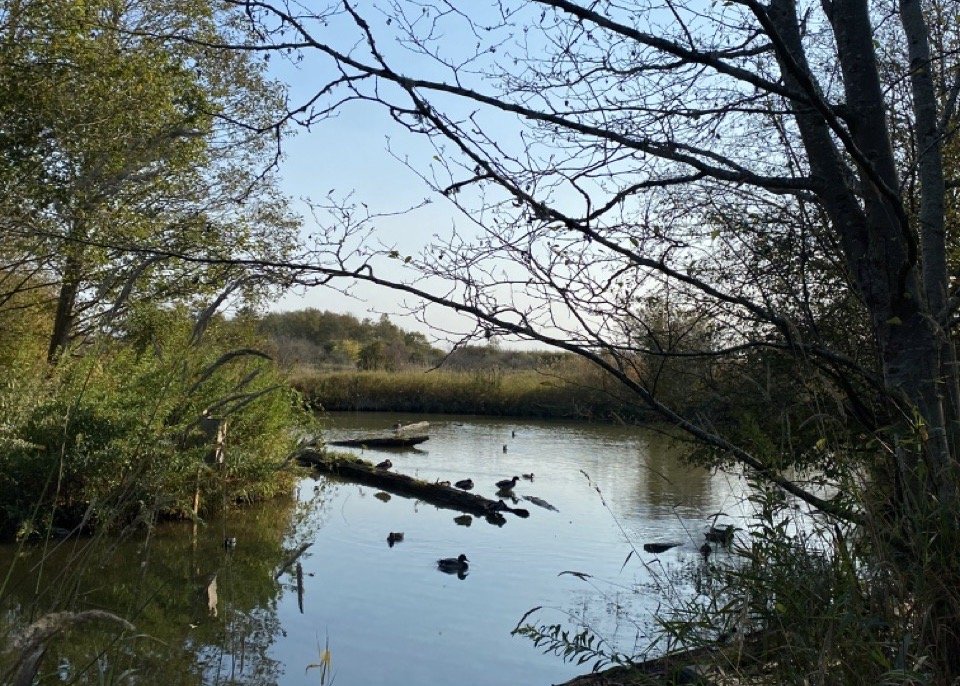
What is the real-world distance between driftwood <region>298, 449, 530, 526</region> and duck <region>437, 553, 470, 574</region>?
8.06ft

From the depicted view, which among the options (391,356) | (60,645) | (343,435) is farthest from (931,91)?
(391,356)

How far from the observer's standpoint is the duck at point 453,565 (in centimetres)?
866

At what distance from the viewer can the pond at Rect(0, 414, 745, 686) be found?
17.3 ft

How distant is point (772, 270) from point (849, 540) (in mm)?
1353

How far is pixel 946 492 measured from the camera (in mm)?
2182

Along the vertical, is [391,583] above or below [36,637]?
below

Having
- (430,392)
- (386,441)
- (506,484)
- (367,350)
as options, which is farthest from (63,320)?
(367,350)

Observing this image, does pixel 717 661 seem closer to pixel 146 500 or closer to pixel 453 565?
pixel 146 500

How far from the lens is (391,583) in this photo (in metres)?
8.12

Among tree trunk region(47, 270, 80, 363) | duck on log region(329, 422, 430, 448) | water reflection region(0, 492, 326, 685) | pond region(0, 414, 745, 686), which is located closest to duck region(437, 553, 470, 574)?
pond region(0, 414, 745, 686)

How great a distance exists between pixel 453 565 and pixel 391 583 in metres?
0.80

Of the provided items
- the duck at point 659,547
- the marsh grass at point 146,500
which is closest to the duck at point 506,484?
the marsh grass at point 146,500

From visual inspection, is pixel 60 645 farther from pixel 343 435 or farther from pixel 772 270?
pixel 343 435

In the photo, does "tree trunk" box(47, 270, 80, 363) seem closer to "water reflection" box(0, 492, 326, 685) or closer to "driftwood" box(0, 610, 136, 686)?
"water reflection" box(0, 492, 326, 685)
